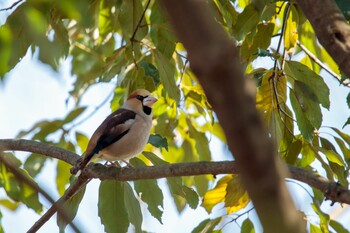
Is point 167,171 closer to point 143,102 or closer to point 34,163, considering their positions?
point 143,102

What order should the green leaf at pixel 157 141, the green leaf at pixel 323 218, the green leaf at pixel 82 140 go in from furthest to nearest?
the green leaf at pixel 82 140
the green leaf at pixel 157 141
the green leaf at pixel 323 218

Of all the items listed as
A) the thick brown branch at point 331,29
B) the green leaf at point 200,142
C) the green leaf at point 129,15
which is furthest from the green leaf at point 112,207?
the thick brown branch at point 331,29

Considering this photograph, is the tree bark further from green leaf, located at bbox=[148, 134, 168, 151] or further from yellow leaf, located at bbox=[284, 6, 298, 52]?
yellow leaf, located at bbox=[284, 6, 298, 52]

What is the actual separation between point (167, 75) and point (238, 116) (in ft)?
9.45

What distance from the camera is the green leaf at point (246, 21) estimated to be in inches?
142

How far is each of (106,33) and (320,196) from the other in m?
2.87

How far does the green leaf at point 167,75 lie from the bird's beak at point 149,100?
0.81 meters

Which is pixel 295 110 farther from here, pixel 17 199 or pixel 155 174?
pixel 17 199

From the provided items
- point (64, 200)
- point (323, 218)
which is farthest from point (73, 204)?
point (323, 218)

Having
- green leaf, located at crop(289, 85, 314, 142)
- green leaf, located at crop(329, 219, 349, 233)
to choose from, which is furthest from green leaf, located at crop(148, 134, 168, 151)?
green leaf, located at crop(329, 219, 349, 233)

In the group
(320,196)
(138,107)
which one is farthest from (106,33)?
(320,196)

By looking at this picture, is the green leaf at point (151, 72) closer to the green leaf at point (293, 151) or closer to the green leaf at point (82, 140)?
the green leaf at point (293, 151)

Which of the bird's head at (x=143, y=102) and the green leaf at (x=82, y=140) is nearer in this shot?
the bird's head at (x=143, y=102)

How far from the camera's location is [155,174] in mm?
3076
